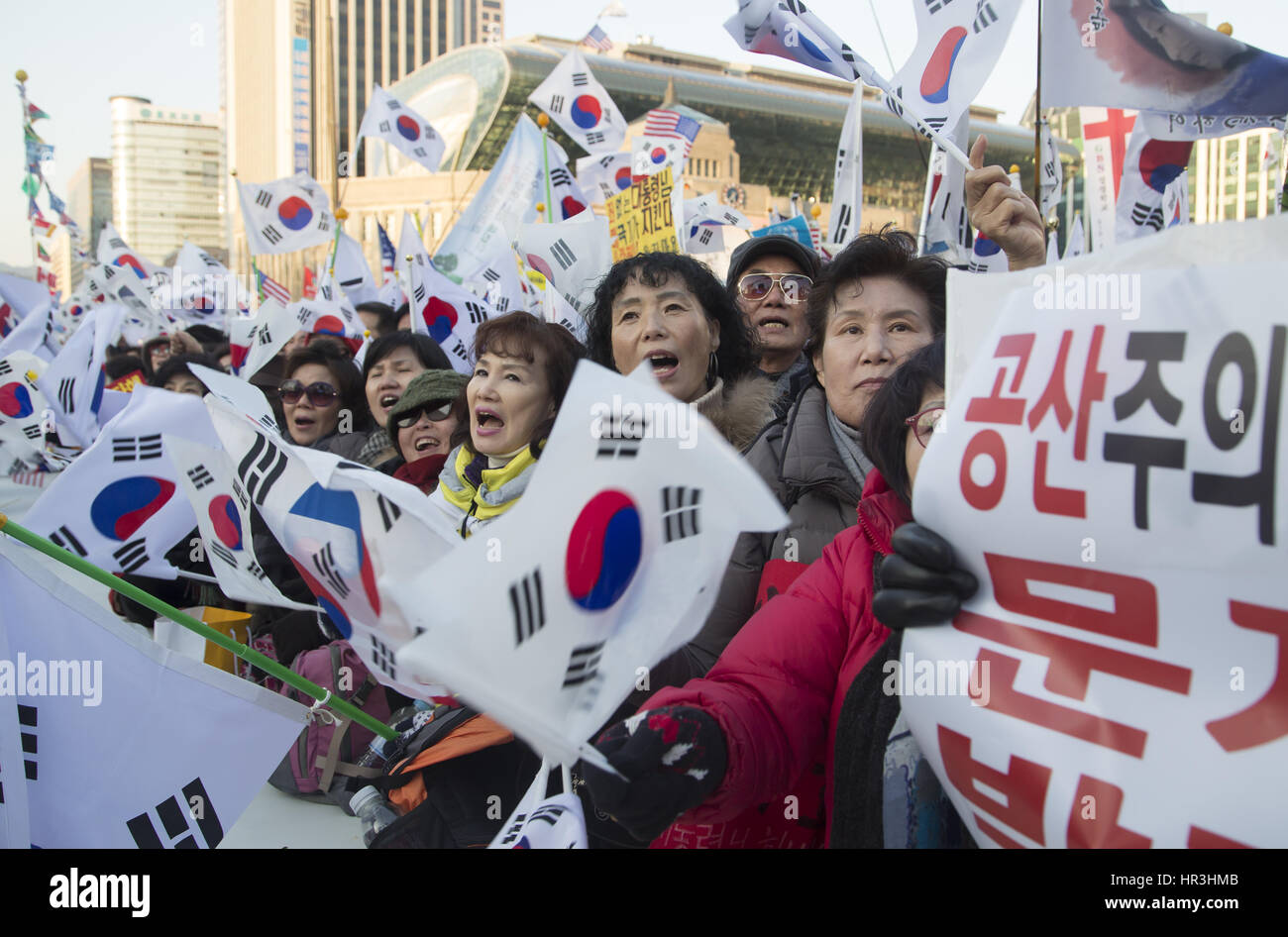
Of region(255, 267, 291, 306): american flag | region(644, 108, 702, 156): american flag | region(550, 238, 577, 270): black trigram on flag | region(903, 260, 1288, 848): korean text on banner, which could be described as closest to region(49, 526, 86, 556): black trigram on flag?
region(903, 260, 1288, 848): korean text on banner

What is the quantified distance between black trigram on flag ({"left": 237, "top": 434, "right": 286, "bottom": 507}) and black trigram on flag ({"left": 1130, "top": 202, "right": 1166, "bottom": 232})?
13.3ft

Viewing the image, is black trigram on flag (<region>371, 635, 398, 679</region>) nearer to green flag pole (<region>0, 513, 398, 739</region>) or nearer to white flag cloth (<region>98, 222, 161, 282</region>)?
green flag pole (<region>0, 513, 398, 739</region>)

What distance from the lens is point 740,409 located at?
2.43 metres

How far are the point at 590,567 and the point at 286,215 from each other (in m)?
8.45

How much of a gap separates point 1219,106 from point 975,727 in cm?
293

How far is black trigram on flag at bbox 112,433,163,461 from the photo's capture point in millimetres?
2254

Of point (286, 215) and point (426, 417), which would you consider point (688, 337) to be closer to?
point (426, 417)

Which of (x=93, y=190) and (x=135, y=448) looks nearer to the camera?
(x=135, y=448)

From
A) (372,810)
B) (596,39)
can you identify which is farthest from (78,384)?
(596,39)

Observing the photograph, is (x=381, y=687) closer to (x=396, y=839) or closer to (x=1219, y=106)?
(x=396, y=839)

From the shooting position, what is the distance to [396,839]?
7.28 ft

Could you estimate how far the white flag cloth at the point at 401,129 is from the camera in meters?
8.38

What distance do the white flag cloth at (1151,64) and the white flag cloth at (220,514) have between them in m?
2.74

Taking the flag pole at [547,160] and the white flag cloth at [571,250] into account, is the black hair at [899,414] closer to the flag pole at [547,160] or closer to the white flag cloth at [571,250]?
the white flag cloth at [571,250]
